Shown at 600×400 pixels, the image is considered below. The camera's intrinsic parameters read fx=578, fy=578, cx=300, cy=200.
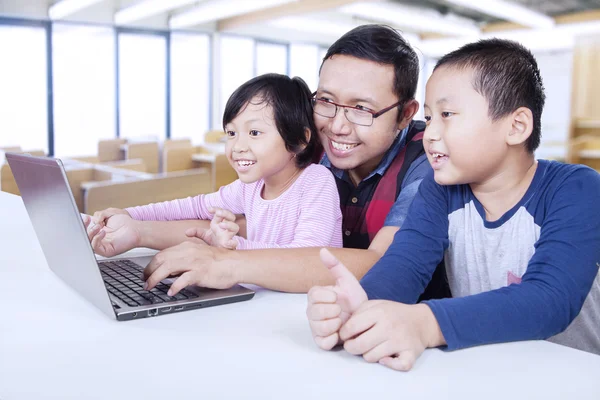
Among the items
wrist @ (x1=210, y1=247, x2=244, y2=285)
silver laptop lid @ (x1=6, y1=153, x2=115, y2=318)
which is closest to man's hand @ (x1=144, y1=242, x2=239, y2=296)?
wrist @ (x1=210, y1=247, x2=244, y2=285)

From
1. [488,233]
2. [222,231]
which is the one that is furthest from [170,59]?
[488,233]

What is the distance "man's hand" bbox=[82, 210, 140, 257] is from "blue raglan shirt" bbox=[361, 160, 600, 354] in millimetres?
564

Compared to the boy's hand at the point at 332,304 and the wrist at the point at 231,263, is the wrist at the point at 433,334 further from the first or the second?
the wrist at the point at 231,263

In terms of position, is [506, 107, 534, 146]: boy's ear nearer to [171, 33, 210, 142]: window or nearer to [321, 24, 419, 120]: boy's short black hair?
[321, 24, 419, 120]: boy's short black hair

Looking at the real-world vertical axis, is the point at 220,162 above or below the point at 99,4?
below

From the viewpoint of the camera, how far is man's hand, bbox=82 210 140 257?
121cm

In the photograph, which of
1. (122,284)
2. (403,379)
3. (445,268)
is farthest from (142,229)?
(403,379)

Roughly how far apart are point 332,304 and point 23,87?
7.40m

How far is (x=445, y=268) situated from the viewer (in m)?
1.22

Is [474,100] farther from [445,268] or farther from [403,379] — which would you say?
[403,379]

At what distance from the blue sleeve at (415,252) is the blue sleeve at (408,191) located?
0.09 meters

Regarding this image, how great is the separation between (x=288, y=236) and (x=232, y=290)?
0.37 metres

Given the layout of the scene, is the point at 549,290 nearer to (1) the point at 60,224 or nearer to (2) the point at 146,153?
(1) the point at 60,224

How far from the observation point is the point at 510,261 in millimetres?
1087
